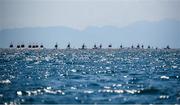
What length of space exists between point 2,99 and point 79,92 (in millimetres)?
8767

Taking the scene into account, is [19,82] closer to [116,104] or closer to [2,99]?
[2,99]

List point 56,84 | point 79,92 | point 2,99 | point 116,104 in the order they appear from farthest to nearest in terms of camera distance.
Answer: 1. point 56,84
2. point 79,92
3. point 2,99
4. point 116,104

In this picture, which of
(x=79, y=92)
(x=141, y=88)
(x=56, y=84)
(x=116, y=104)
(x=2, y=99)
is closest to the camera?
(x=116, y=104)

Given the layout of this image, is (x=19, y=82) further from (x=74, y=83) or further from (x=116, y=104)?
(x=116, y=104)

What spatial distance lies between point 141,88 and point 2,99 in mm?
17022

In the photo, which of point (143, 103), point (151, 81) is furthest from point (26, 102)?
point (151, 81)

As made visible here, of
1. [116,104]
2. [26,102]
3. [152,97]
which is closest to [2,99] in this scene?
[26,102]

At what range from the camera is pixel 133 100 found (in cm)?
Answer: 4419

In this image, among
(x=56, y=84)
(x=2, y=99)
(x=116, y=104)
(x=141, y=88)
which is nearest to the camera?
(x=116, y=104)

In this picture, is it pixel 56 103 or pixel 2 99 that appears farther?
pixel 2 99

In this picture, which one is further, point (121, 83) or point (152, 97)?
point (121, 83)

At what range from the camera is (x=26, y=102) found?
43312mm

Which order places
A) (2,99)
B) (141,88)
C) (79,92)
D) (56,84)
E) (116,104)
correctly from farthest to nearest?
(56,84) → (141,88) → (79,92) → (2,99) → (116,104)

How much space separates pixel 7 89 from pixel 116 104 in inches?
672
